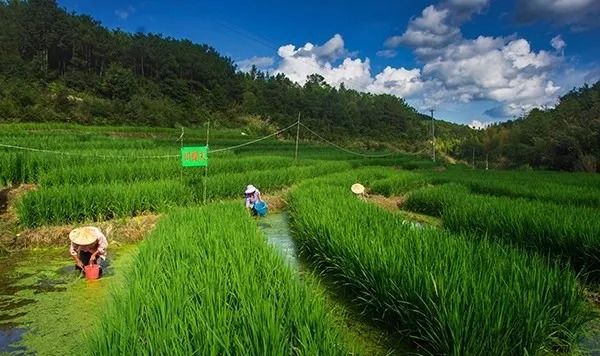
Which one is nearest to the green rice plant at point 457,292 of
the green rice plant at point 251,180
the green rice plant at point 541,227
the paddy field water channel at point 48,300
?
the green rice plant at point 541,227

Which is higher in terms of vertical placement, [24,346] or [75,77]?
[75,77]

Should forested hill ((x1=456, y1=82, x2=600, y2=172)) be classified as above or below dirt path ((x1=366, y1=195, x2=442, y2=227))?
above

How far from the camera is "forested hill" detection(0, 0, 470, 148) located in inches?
1216

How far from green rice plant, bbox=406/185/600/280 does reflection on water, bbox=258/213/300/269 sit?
2190 millimetres

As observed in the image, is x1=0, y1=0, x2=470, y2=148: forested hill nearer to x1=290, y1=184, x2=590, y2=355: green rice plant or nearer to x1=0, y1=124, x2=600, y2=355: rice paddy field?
x1=0, y1=124, x2=600, y2=355: rice paddy field

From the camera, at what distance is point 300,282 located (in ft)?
10.6

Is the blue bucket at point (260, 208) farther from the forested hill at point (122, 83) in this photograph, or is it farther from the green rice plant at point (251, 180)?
the forested hill at point (122, 83)

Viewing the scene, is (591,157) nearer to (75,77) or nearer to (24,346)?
(24,346)

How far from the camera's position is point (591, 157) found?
24.3 m

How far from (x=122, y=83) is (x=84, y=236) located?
3896 centimetres

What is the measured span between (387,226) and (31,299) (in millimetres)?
3596

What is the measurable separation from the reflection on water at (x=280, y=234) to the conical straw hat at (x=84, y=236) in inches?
77.0

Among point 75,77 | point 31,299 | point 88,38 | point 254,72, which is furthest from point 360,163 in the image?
point 254,72

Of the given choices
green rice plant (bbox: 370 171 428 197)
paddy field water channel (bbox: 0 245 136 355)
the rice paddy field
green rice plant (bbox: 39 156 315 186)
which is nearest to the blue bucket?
the rice paddy field
